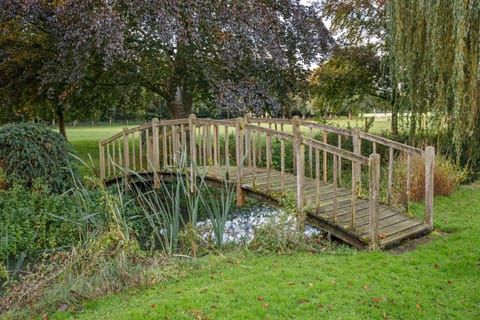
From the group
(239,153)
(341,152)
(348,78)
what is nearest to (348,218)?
(341,152)

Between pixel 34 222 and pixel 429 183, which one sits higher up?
pixel 429 183

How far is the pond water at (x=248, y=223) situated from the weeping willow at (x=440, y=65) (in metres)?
3.56

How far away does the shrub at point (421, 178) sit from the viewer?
6.57 metres

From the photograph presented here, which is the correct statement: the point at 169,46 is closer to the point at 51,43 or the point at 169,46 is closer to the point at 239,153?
the point at 51,43

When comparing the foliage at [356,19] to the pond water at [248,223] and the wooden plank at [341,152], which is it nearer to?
the pond water at [248,223]

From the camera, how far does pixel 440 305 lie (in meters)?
3.14

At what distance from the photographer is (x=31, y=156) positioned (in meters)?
7.23

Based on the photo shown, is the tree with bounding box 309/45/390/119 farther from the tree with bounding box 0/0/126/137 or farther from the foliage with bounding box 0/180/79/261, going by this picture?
the foliage with bounding box 0/180/79/261

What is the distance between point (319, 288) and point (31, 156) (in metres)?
5.99

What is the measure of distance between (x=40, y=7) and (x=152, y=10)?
7.42ft

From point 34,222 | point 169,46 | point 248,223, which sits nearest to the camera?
point 34,222

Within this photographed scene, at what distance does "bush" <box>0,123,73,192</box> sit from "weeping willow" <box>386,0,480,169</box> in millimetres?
6689

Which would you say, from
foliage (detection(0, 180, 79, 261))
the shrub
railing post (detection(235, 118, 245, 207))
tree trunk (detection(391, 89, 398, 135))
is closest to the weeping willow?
the shrub

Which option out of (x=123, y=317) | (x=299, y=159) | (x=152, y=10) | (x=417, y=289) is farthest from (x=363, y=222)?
(x=152, y=10)
